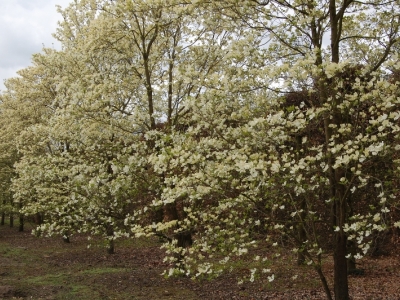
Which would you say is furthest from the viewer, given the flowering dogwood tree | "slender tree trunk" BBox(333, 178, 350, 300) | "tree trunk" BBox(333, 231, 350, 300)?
"tree trunk" BBox(333, 231, 350, 300)

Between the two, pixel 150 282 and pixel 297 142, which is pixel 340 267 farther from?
pixel 150 282

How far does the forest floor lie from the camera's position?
1219 centimetres

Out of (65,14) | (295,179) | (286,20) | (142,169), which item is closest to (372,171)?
(295,179)

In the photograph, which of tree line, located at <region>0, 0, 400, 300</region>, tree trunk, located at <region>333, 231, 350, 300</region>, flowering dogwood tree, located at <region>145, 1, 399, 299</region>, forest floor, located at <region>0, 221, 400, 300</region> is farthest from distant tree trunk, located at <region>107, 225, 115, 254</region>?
tree trunk, located at <region>333, 231, 350, 300</region>

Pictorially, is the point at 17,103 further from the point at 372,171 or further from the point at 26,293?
the point at 372,171

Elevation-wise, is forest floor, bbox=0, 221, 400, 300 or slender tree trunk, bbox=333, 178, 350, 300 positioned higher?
slender tree trunk, bbox=333, 178, 350, 300

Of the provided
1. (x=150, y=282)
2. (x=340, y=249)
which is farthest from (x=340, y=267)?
(x=150, y=282)

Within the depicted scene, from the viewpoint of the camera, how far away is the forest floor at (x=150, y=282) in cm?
1219

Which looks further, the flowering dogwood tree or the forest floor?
the forest floor

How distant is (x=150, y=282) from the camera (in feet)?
46.6

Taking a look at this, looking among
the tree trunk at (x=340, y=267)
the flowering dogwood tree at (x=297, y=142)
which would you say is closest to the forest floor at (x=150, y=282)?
the tree trunk at (x=340, y=267)

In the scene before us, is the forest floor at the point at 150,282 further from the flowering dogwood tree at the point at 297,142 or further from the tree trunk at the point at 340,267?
the flowering dogwood tree at the point at 297,142

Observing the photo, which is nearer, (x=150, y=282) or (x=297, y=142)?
(x=297, y=142)

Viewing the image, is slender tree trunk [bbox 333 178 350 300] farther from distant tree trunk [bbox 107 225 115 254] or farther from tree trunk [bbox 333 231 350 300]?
distant tree trunk [bbox 107 225 115 254]
